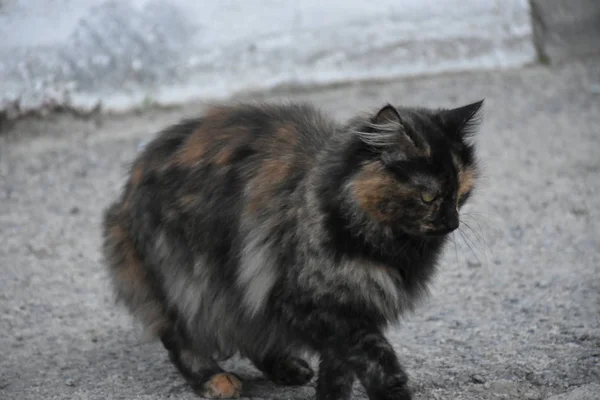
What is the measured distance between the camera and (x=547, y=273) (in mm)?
5289

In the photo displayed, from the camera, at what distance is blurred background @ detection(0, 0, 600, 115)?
793 cm

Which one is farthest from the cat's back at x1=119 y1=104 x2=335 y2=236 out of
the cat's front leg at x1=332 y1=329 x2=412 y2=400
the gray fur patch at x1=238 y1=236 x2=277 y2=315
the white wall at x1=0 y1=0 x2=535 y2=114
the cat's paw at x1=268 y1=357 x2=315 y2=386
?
the white wall at x1=0 y1=0 x2=535 y2=114

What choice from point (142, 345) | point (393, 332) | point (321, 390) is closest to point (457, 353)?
point (393, 332)

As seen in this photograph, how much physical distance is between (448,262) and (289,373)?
6.20 feet

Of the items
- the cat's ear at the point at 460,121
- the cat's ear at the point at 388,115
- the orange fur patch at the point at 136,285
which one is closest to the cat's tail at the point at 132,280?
the orange fur patch at the point at 136,285

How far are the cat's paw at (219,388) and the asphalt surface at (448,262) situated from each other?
10cm

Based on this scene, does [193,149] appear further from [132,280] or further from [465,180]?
[465,180]

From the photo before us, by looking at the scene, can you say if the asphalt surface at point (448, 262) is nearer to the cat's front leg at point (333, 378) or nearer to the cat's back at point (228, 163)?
the cat's front leg at point (333, 378)

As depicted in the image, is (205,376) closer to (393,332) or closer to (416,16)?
(393,332)

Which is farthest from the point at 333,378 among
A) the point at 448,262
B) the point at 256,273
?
the point at 448,262

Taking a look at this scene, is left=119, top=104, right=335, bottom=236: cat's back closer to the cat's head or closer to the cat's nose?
the cat's head

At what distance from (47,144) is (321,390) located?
4860 mm

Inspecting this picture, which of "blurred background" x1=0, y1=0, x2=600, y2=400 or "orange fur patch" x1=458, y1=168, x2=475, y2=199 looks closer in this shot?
"orange fur patch" x1=458, y1=168, x2=475, y2=199

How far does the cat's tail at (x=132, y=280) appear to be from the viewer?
13.1 feet
